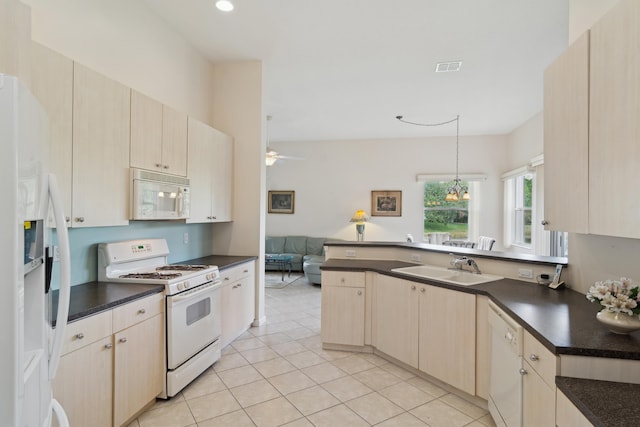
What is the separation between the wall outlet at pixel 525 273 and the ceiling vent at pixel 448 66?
8.25 ft

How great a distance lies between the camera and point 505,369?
6.10 feet

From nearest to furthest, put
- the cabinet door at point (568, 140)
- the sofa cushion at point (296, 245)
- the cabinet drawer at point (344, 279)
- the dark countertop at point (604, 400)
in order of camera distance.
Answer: the dark countertop at point (604, 400) < the cabinet door at point (568, 140) < the cabinet drawer at point (344, 279) < the sofa cushion at point (296, 245)

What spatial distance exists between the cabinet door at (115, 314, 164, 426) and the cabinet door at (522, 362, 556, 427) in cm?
225

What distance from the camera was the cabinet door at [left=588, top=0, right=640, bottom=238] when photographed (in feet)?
4.29

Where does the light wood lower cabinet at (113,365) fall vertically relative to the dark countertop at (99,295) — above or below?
below

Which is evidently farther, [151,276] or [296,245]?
[296,245]

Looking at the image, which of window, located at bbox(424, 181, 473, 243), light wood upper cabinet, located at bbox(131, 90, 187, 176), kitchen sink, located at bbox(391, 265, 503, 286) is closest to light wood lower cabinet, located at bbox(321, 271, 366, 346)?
kitchen sink, located at bbox(391, 265, 503, 286)

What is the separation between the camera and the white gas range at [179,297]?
7.78ft

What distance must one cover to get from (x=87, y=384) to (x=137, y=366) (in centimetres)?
36

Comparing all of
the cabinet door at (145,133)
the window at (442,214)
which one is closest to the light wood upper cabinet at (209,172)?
the cabinet door at (145,133)

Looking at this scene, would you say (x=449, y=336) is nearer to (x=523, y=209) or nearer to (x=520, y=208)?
(x=523, y=209)

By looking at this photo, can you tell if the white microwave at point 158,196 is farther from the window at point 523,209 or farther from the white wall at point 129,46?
the window at point 523,209

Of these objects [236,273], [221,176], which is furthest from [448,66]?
[236,273]

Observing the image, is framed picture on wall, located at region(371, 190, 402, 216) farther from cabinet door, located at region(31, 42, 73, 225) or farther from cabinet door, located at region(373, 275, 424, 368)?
cabinet door, located at region(31, 42, 73, 225)
